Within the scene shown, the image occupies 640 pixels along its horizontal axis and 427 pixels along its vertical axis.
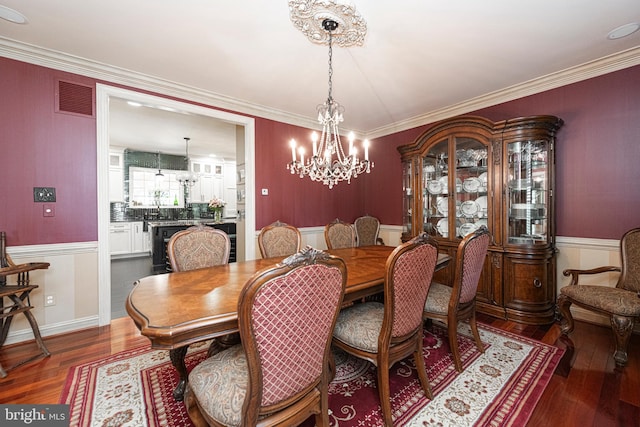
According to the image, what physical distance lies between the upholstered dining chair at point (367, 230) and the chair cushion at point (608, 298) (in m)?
2.28

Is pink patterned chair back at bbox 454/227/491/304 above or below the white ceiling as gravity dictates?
below

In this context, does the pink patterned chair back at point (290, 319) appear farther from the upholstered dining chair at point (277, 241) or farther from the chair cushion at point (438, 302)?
the upholstered dining chair at point (277, 241)

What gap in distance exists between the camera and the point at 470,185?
326cm

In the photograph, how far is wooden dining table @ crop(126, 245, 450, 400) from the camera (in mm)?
1066

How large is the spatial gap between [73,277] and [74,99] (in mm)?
1713

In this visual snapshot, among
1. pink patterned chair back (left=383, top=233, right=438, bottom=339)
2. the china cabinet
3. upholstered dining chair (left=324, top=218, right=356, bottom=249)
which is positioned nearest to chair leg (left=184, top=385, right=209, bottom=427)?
pink patterned chair back (left=383, top=233, right=438, bottom=339)

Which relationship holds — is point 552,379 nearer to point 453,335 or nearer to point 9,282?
point 453,335

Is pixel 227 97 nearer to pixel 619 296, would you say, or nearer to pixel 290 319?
pixel 290 319

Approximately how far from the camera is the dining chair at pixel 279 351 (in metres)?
0.94

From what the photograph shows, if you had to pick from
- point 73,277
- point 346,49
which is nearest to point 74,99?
point 73,277

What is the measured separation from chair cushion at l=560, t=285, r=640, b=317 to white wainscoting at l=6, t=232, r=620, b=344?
1.56 feet

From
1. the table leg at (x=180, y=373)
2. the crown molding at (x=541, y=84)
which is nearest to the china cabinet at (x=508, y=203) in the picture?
the crown molding at (x=541, y=84)

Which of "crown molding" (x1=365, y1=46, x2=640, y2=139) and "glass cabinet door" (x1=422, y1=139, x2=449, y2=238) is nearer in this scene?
"crown molding" (x1=365, y1=46, x2=640, y2=139)

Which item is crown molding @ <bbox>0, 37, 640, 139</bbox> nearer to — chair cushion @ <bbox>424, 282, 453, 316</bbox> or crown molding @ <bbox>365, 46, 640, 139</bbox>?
crown molding @ <bbox>365, 46, 640, 139</bbox>
